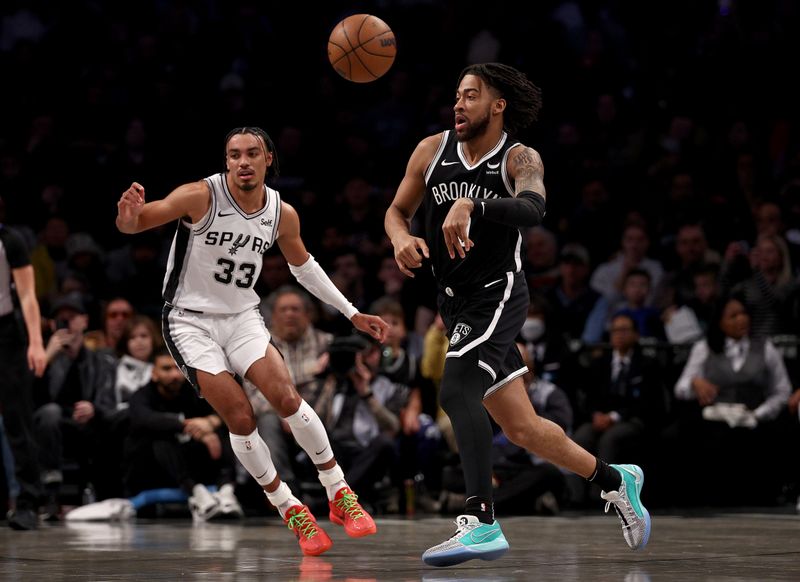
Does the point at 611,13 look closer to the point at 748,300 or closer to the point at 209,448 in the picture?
the point at 748,300

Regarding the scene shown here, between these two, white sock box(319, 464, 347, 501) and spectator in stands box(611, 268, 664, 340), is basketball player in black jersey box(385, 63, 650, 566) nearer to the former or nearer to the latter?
white sock box(319, 464, 347, 501)

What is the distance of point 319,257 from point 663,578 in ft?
28.7

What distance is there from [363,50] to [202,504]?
13.7 ft

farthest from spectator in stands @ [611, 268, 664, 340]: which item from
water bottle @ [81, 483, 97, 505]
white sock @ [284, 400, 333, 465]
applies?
white sock @ [284, 400, 333, 465]

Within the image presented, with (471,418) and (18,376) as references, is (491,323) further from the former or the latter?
(18,376)

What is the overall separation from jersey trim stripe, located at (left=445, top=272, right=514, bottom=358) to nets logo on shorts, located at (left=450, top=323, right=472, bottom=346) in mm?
51

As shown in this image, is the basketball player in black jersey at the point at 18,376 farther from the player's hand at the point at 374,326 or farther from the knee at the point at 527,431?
the knee at the point at 527,431

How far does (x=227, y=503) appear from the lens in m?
9.91

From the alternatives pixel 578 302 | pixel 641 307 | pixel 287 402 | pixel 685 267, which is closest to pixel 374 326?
pixel 287 402

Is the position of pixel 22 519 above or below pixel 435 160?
below

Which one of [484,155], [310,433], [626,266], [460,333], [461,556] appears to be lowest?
[461,556]

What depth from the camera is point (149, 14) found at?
16.5 m

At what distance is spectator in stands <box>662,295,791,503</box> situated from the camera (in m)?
11.0

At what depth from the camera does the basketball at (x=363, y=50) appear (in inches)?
285
